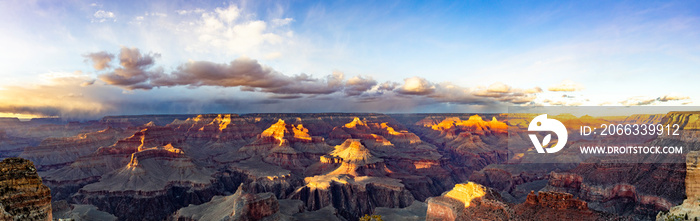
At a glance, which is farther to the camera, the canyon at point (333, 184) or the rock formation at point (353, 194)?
the rock formation at point (353, 194)

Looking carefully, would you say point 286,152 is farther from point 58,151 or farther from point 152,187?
point 58,151

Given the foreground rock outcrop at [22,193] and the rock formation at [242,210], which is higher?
the foreground rock outcrop at [22,193]

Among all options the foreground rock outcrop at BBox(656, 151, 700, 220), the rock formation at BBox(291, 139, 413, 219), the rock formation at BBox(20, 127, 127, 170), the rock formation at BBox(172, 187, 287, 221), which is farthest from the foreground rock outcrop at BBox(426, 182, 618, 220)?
the rock formation at BBox(20, 127, 127, 170)

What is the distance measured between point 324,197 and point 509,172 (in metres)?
82.4

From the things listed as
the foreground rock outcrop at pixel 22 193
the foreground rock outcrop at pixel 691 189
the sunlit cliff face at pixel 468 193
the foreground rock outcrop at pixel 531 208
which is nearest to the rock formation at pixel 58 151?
the foreground rock outcrop at pixel 22 193

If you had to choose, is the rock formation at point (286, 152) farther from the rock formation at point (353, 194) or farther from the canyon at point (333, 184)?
the rock formation at point (353, 194)

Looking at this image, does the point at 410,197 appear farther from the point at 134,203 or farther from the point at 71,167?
the point at 71,167

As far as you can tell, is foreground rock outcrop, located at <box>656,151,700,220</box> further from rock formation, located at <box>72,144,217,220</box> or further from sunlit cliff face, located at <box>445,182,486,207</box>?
rock formation, located at <box>72,144,217,220</box>

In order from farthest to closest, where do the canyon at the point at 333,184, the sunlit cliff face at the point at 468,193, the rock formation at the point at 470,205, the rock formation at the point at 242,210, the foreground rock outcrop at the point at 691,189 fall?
the rock formation at the point at 242,210, the canyon at the point at 333,184, the sunlit cliff face at the point at 468,193, the rock formation at the point at 470,205, the foreground rock outcrop at the point at 691,189

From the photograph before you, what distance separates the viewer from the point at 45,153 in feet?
499

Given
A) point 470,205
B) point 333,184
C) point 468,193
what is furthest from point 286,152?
point 470,205

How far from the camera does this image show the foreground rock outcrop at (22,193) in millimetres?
18875

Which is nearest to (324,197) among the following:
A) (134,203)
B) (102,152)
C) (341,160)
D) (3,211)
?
(341,160)

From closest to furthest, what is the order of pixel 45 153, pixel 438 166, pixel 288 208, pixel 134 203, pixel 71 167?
pixel 288 208 < pixel 134 203 < pixel 71 167 < pixel 45 153 < pixel 438 166
